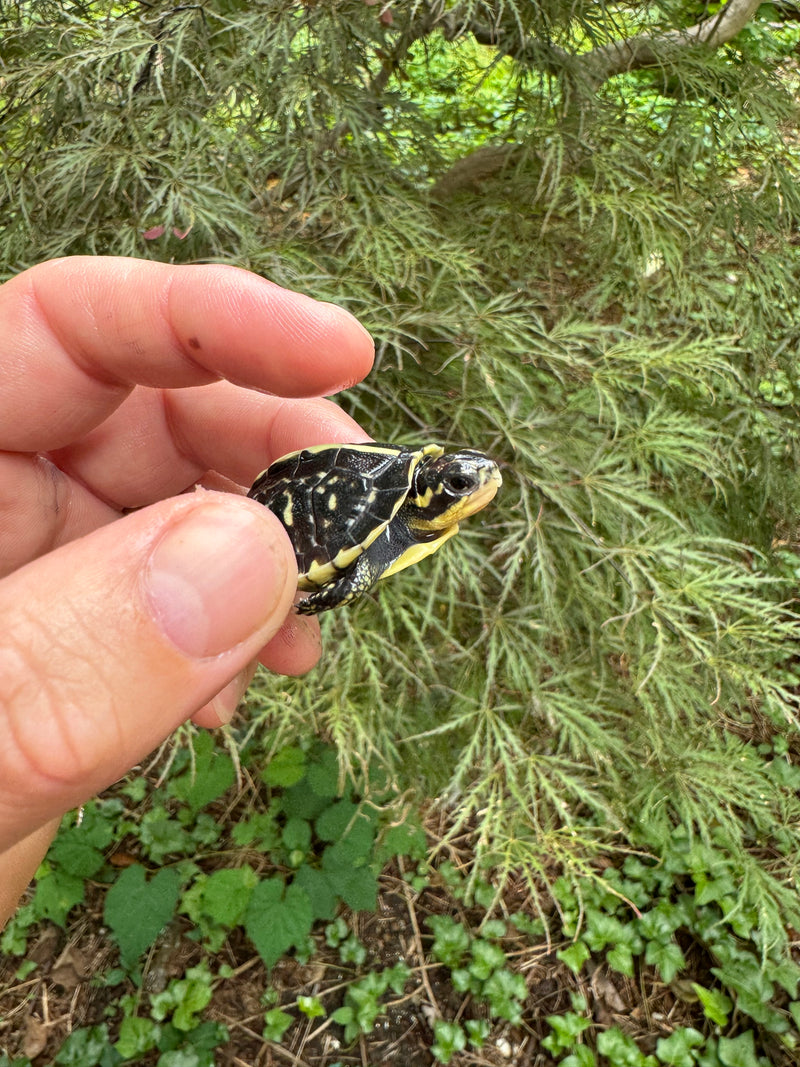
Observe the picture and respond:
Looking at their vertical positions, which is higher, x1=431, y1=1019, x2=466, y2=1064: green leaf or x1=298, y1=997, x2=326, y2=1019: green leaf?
x1=431, y1=1019, x2=466, y2=1064: green leaf

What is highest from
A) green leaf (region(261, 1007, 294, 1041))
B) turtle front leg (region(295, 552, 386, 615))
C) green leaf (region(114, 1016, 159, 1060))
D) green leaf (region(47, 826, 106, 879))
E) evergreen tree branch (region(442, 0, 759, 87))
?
evergreen tree branch (region(442, 0, 759, 87))

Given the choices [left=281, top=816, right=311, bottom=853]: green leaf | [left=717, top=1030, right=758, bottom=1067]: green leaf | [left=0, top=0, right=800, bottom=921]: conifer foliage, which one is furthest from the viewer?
[left=281, top=816, right=311, bottom=853]: green leaf

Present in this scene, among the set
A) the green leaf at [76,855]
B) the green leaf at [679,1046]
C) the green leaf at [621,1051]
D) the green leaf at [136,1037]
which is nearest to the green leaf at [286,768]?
the green leaf at [76,855]

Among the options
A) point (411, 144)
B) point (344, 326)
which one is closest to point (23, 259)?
point (344, 326)

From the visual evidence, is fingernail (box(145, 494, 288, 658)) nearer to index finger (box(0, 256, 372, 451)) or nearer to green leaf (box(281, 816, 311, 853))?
index finger (box(0, 256, 372, 451))

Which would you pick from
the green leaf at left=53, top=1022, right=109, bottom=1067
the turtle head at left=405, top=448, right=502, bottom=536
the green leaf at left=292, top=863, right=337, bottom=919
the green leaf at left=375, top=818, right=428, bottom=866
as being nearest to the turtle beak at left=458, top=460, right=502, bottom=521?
the turtle head at left=405, top=448, right=502, bottom=536
